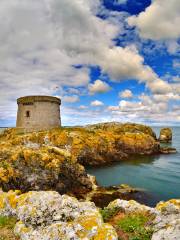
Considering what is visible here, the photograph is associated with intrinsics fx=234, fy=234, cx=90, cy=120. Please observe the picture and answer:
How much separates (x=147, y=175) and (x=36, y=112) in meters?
27.6

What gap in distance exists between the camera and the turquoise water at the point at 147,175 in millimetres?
→ 29797

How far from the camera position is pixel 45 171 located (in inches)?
974

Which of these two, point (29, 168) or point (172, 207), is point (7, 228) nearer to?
point (172, 207)

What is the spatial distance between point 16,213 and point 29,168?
13476mm

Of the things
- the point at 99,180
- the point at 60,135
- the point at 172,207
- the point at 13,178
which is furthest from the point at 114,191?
the point at 60,135

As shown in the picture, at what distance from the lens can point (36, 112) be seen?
51.8 m

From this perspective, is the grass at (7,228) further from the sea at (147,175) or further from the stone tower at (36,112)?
the stone tower at (36,112)

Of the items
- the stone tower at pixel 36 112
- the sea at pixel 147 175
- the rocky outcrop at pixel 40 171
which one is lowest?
the sea at pixel 147 175

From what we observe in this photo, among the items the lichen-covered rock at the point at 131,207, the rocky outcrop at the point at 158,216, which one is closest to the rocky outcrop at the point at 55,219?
the rocky outcrop at the point at 158,216

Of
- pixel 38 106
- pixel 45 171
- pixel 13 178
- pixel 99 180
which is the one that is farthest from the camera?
pixel 38 106

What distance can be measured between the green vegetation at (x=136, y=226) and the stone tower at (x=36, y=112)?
43008mm

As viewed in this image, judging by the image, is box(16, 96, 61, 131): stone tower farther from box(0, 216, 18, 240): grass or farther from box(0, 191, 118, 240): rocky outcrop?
box(0, 216, 18, 240): grass

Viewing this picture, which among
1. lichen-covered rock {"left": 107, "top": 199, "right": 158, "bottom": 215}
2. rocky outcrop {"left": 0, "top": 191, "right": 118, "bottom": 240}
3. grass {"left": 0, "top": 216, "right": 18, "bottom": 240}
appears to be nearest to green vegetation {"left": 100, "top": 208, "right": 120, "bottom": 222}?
lichen-covered rock {"left": 107, "top": 199, "right": 158, "bottom": 215}

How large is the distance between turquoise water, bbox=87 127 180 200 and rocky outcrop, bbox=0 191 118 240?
19052 millimetres
